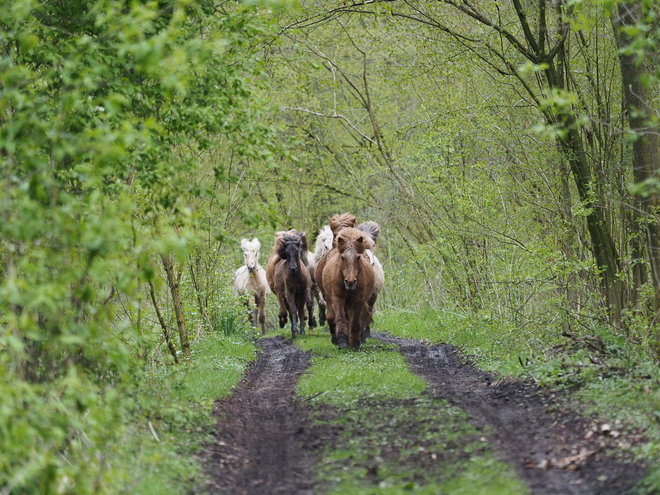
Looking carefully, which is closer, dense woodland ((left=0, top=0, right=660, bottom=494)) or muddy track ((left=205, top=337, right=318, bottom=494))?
dense woodland ((left=0, top=0, right=660, bottom=494))

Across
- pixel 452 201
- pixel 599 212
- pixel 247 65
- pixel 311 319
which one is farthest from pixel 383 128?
pixel 247 65

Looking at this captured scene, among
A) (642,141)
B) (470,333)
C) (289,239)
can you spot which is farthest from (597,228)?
(289,239)

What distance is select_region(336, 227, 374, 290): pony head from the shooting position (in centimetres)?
1245

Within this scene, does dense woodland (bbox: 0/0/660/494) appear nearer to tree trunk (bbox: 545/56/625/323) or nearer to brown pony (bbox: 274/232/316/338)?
tree trunk (bbox: 545/56/625/323)

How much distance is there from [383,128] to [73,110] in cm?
1875

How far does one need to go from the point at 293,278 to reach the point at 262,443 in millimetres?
9806

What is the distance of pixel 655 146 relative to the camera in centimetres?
916

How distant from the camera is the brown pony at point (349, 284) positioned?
12688mm

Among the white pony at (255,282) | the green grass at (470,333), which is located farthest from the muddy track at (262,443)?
the white pony at (255,282)

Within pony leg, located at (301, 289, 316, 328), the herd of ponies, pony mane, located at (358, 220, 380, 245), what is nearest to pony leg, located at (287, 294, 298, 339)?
the herd of ponies

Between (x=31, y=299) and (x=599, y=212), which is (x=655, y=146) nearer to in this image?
(x=599, y=212)

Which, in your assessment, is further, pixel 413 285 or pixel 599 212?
pixel 413 285

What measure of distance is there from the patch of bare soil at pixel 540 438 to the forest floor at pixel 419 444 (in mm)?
10

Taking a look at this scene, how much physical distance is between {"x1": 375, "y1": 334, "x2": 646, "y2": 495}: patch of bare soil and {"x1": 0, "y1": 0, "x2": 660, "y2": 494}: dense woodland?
119 centimetres
